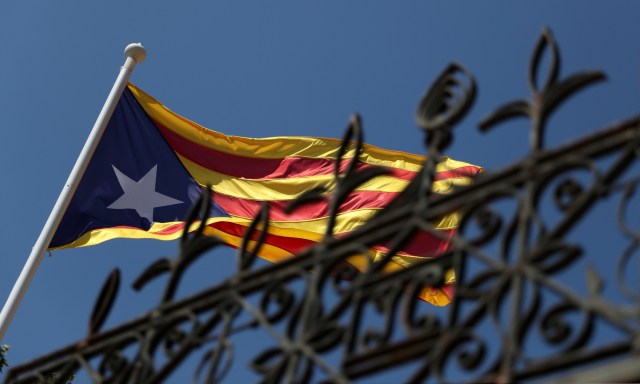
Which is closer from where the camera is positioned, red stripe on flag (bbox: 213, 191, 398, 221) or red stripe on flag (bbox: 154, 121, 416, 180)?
red stripe on flag (bbox: 213, 191, 398, 221)

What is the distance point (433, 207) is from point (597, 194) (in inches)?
19.9

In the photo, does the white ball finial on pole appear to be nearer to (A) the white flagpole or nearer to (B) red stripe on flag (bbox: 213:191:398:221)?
(A) the white flagpole

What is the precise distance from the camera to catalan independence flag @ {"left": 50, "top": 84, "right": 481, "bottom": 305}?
10.8 m

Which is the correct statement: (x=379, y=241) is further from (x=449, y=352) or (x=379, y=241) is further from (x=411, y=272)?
(x=449, y=352)

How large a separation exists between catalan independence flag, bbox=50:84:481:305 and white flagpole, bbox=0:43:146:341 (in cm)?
32

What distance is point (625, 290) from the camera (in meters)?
2.44

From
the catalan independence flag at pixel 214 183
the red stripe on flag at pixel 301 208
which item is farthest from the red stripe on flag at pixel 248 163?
the red stripe on flag at pixel 301 208

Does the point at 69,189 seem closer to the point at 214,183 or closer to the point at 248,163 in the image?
the point at 214,183

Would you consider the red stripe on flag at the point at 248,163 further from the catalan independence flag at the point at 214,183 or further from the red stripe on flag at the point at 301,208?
the red stripe on flag at the point at 301,208

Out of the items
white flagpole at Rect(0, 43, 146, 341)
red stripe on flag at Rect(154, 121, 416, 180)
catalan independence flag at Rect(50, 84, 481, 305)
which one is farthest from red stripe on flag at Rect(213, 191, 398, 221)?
white flagpole at Rect(0, 43, 146, 341)

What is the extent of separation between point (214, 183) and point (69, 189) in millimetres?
2164

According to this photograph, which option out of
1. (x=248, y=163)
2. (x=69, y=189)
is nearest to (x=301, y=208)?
(x=248, y=163)

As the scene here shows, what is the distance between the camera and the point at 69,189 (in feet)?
32.9

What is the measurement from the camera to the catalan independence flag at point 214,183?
10.8 meters
